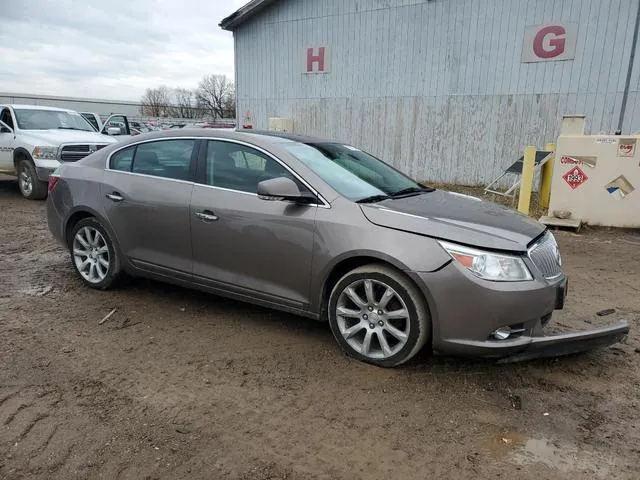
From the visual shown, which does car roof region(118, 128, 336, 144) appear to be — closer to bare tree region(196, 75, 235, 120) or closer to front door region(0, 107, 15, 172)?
front door region(0, 107, 15, 172)

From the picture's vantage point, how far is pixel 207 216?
13.5 feet

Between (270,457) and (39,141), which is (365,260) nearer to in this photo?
(270,457)

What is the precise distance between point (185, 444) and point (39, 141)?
9.83 metres

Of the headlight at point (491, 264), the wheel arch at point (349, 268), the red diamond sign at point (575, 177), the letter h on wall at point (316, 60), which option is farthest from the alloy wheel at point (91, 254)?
the letter h on wall at point (316, 60)

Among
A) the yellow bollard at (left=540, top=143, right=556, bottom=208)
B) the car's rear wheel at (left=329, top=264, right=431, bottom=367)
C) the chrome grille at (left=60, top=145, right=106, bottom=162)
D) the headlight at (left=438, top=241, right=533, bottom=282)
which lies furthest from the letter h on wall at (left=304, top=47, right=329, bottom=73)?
the headlight at (left=438, top=241, right=533, bottom=282)

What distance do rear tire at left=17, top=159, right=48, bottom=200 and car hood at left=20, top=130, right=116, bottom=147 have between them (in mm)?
505

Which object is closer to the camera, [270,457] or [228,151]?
[270,457]

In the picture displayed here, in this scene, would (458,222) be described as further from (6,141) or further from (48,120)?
(48,120)

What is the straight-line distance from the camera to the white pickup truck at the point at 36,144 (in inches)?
409

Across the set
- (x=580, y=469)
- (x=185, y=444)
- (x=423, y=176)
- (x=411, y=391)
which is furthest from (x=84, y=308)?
(x=423, y=176)

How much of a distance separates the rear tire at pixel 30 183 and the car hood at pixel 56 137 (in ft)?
1.66

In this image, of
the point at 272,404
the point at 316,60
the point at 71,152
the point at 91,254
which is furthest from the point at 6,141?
the point at 272,404

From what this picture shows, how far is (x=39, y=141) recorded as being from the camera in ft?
34.4

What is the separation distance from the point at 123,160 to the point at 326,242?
242 centimetres
